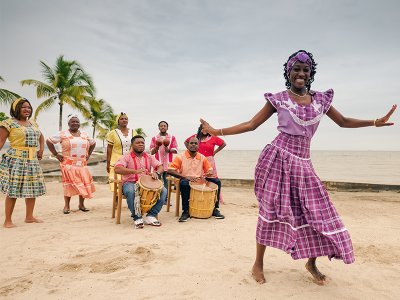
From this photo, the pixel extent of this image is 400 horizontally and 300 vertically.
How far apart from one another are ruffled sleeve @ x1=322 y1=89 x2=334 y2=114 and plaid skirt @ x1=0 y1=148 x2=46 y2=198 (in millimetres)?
4628

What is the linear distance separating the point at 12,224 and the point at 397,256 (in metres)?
5.52

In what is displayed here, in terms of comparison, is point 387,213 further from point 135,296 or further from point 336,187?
point 135,296

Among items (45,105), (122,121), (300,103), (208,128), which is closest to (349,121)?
(300,103)

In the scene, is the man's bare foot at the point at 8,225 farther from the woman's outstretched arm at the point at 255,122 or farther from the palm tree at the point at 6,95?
the palm tree at the point at 6,95

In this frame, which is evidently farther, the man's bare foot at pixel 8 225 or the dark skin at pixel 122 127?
the dark skin at pixel 122 127

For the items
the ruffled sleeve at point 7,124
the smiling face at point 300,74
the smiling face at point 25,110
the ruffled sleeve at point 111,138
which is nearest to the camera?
the smiling face at point 300,74

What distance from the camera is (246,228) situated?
193 inches

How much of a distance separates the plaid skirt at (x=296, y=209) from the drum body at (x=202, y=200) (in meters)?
2.66

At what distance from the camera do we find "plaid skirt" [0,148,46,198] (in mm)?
4906

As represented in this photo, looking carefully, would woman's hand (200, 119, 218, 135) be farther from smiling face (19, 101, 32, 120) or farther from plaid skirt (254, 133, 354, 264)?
smiling face (19, 101, 32, 120)

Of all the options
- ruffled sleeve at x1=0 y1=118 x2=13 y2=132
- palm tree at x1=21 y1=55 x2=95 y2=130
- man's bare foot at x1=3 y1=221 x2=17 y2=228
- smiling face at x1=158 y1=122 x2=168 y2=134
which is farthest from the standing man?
palm tree at x1=21 y1=55 x2=95 y2=130

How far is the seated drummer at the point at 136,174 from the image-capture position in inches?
199

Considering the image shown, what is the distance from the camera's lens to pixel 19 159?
5.02 metres

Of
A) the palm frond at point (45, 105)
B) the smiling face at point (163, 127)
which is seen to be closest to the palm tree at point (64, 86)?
the palm frond at point (45, 105)
